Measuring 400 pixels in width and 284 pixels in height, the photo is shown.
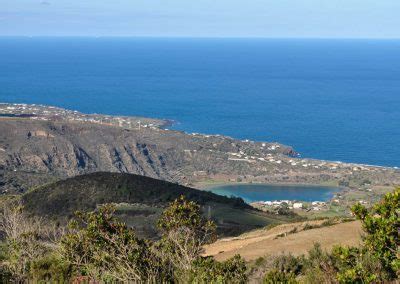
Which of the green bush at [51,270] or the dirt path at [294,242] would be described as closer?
the green bush at [51,270]

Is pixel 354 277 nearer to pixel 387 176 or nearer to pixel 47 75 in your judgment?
pixel 387 176

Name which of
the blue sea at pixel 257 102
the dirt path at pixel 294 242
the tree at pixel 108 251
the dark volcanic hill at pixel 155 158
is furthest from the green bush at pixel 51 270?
the blue sea at pixel 257 102

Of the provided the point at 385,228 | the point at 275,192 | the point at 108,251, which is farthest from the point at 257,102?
the point at 385,228

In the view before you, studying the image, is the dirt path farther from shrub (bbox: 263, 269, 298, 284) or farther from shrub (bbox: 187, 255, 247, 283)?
shrub (bbox: 263, 269, 298, 284)

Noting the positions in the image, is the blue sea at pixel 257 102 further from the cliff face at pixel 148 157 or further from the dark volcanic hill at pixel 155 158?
the cliff face at pixel 148 157

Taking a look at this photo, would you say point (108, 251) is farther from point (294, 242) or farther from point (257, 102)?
point (257, 102)

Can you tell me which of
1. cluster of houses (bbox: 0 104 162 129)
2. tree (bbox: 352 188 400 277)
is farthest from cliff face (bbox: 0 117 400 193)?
tree (bbox: 352 188 400 277)
